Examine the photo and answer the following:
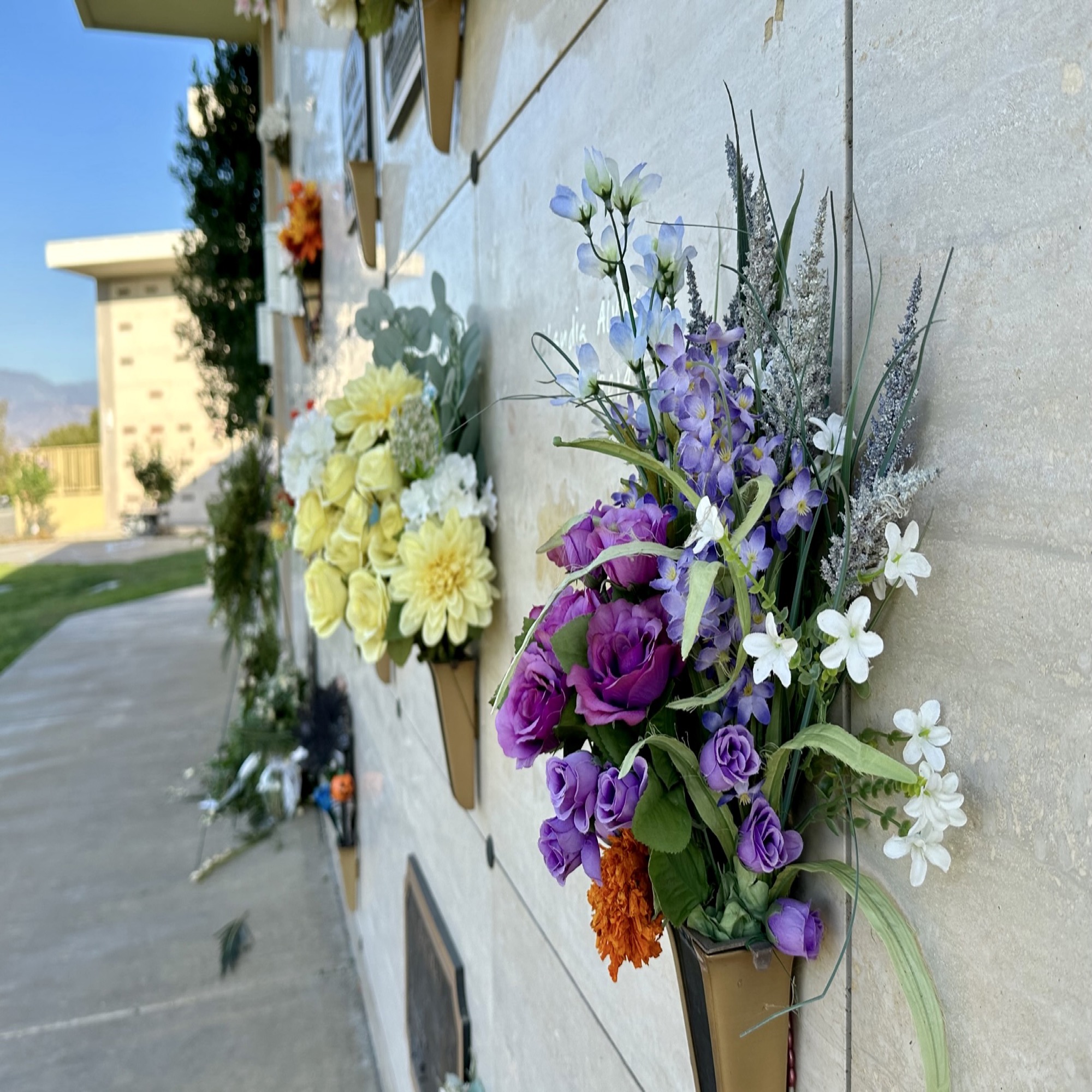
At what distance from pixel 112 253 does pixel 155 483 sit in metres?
6.23

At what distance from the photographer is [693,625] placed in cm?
40

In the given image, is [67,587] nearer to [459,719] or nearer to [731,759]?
[459,719]

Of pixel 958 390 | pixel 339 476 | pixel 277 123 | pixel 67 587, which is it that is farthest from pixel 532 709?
pixel 67 587

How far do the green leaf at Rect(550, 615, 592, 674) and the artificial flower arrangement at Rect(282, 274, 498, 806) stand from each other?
618mm

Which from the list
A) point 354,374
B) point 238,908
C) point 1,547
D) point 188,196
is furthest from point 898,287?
point 1,547

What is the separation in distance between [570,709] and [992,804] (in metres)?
0.24

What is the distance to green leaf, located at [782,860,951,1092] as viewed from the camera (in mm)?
431

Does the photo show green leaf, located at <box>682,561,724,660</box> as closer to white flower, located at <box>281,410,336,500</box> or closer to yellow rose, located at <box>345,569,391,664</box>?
yellow rose, located at <box>345,569,391,664</box>

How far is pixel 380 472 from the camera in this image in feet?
4.21

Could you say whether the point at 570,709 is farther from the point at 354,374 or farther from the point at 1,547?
the point at 1,547

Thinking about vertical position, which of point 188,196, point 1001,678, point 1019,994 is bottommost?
point 1019,994

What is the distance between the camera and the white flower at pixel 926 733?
41cm

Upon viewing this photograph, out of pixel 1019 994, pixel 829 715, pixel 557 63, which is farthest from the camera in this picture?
pixel 557 63

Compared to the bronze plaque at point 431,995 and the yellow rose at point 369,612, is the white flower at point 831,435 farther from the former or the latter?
the bronze plaque at point 431,995
